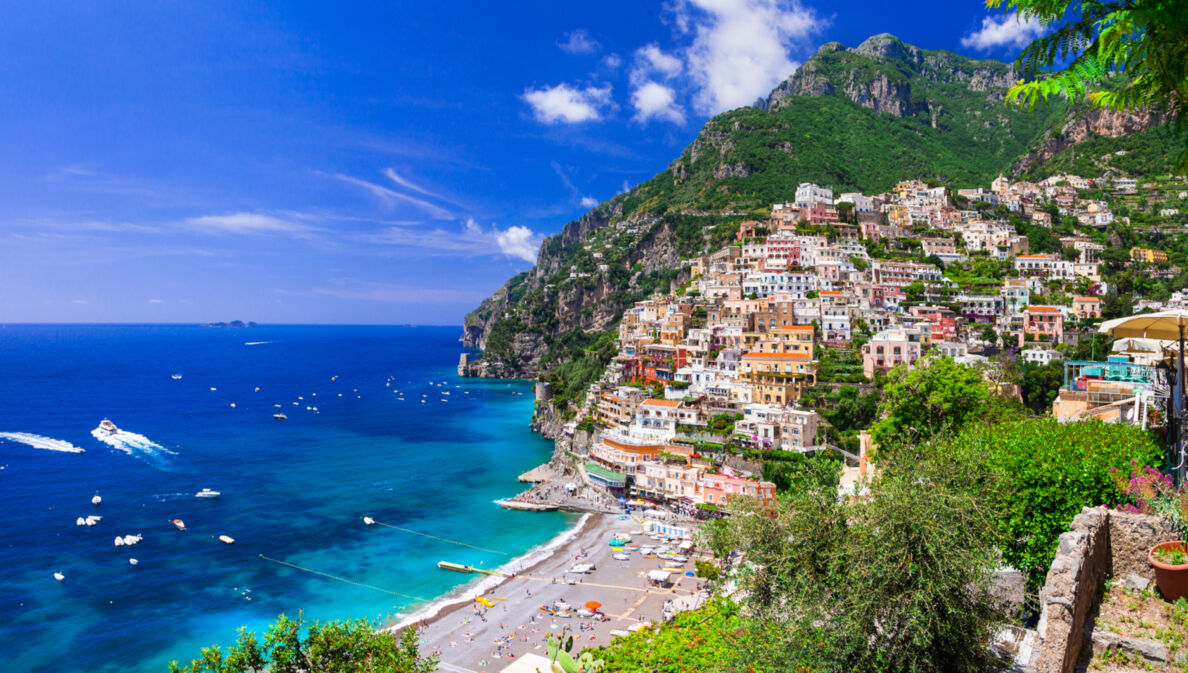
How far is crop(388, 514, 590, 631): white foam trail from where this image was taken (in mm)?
27181

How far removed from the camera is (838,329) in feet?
172

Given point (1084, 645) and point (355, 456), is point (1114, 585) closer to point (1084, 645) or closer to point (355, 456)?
point (1084, 645)

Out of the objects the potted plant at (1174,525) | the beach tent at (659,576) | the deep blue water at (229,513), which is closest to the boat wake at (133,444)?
the deep blue water at (229,513)

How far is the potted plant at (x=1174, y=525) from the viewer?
7875mm

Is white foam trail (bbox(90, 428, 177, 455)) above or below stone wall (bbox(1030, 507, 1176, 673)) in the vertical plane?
below

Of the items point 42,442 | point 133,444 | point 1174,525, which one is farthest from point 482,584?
point 42,442

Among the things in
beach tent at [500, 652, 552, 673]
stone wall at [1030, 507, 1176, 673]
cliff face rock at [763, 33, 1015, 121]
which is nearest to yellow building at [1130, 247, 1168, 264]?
stone wall at [1030, 507, 1176, 673]

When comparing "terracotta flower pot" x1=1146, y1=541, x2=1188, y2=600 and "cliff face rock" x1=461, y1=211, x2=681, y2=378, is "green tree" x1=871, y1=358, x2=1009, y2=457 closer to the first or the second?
"terracotta flower pot" x1=1146, y1=541, x2=1188, y2=600

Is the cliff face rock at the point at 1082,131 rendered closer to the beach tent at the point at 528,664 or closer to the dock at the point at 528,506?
the dock at the point at 528,506

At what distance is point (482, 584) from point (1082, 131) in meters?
124

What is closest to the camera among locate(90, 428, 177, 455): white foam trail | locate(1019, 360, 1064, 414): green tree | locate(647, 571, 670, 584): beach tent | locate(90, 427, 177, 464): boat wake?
locate(647, 571, 670, 584): beach tent

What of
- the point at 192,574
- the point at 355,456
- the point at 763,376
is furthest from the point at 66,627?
the point at 763,376

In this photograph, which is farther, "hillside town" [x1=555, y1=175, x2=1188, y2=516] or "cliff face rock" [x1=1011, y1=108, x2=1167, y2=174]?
"cliff face rock" [x1=1011, y1=108, x2=1167, y2=174]

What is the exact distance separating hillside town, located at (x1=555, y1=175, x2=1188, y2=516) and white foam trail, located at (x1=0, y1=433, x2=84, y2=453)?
45.3m
